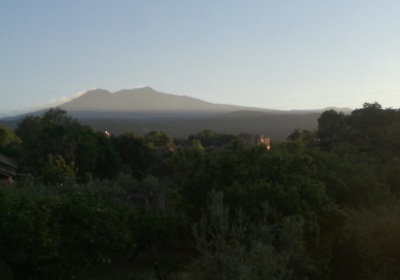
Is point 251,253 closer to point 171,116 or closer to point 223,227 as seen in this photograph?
point 223,227

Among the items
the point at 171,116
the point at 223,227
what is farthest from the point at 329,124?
the point at 171,116

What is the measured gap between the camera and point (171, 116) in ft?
514

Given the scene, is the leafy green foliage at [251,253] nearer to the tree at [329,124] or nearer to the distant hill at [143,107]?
the tree at [329,124]

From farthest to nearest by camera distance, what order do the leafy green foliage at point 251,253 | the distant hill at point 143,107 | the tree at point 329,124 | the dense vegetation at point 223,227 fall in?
the distant hill at point 143,107 → the tree at point 329,124 → the dense vegetation at point 223,227 → the leafy green foliage at point 251,253

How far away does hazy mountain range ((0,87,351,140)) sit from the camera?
11088 centimetres

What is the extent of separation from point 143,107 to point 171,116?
1417 centimetres

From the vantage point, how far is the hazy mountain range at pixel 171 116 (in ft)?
364

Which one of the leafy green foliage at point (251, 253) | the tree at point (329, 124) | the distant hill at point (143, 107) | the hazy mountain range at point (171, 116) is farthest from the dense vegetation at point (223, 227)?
the distant hill at point (143, 107)

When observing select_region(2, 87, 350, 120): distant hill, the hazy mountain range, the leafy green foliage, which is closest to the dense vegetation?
the leafy green foliage

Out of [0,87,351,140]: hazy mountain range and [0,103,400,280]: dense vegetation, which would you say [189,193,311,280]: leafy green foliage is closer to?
[0,103,400,280]: dense vegetation

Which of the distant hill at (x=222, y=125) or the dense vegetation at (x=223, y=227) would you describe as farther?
the distant hill at (x=222, y=125)

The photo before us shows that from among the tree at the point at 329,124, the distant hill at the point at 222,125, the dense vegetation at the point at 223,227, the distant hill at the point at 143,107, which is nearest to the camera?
the dense vegetation at the point at 223,227

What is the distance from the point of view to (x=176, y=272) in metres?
12.0

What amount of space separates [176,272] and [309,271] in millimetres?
3674
